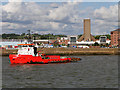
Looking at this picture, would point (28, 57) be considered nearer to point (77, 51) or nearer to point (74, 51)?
point (74, 51)

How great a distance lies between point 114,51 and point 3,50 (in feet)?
174

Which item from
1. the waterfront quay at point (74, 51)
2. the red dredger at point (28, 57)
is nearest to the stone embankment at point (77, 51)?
the waterfront quay at point (74, 51)

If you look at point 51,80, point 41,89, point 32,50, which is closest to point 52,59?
point 32,50

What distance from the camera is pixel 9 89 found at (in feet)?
108

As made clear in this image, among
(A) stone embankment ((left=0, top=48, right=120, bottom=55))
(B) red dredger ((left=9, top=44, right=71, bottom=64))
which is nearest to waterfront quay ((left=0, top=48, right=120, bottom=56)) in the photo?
(A) stone embankment ((left=0, top=48, right=120, bottom=55))

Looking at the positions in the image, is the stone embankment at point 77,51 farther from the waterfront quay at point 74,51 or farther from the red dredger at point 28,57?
the red dredger at point 28,57

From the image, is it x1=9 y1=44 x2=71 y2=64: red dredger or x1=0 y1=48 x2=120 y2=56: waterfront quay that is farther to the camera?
x1=0 y1=48 x2=120 y2=56: waterfront quay

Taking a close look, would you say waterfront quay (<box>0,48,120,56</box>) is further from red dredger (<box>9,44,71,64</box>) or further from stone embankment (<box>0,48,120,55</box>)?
red dredger (<box>9,44,71,64</box>)

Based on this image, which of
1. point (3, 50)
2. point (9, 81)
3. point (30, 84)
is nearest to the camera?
point (30, 84)

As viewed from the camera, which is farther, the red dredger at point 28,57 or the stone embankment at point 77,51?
the stone embankment at point 77,51

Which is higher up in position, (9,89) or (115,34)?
(115,34)

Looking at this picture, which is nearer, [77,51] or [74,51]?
[74,51]

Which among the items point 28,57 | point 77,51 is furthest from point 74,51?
point 28,57

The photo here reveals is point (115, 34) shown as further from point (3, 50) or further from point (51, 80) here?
point (51, 80)
